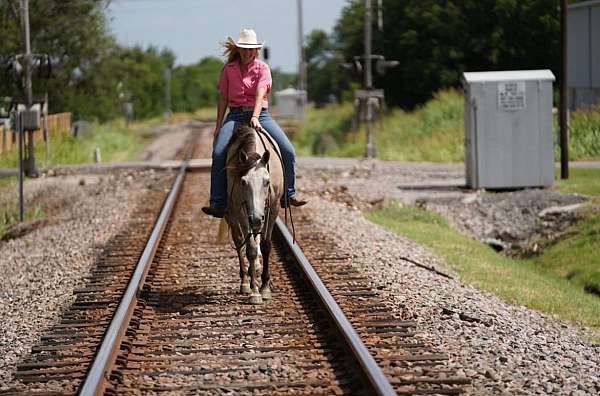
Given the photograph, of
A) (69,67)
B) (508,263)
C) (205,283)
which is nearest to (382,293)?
(205,283)

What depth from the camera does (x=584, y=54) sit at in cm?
4866

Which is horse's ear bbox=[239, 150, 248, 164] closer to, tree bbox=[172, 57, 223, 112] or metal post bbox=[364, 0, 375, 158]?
metal post bbox=[364, 0, 375, 158]

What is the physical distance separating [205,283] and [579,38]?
39692mm

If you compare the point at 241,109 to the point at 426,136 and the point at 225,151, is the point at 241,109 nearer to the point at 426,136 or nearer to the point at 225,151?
the point at 225,151

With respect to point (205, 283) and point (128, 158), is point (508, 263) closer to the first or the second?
point (205, 283)

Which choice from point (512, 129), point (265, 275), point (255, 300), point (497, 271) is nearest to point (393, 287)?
point (265, 275)

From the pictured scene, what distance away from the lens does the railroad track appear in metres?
7.81

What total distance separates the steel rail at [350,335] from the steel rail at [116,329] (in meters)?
1.62

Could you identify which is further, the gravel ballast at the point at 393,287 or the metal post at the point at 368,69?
the metal post at the point at 368,69

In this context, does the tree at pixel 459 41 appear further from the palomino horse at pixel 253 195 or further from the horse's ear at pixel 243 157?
the horse's ear at pixel 243 157

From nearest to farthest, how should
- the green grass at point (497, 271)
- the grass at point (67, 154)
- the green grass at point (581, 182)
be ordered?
the green grass at point (497, 271) < the green grass at point (581, 182) < the grass at point (67, 154)

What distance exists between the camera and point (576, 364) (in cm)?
852

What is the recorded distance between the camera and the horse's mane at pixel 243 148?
1044cm

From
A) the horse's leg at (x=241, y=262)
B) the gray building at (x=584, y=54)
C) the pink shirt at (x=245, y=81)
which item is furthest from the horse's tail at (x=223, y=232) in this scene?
the gray building at (x=584, y=54)
